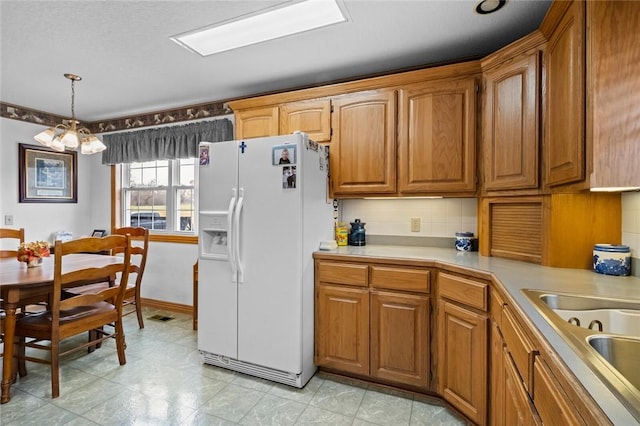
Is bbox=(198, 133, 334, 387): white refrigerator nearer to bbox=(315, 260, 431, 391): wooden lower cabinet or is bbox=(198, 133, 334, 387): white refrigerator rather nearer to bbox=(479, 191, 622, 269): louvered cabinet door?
bbox=(315, 260, 431, 391): wooden lower cabinet

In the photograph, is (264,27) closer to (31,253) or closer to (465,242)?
(465,242)

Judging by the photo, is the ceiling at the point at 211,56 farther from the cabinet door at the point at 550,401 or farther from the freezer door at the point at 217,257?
the cabinet door at the point at 550,401

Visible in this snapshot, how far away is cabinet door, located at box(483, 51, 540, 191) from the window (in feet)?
10.2

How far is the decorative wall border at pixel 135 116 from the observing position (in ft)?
11.4

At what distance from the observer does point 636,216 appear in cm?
153

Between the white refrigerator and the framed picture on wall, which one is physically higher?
the framed picture on wall

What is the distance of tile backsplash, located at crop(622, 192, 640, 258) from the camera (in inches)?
59.8

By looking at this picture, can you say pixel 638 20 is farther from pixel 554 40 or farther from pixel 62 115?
pixel 62 115

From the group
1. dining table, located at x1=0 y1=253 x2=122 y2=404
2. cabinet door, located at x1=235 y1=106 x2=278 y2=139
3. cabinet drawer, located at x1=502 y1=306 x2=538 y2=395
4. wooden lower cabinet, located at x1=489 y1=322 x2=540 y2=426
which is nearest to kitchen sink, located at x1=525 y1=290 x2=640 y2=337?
cabinet drawer, located at x1=502 y1=306 x2=538 y2=395

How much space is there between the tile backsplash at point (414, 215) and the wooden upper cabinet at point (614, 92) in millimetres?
1249

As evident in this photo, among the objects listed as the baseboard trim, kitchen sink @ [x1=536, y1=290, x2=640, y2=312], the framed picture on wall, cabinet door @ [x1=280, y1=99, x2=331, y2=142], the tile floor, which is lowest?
the tile floor

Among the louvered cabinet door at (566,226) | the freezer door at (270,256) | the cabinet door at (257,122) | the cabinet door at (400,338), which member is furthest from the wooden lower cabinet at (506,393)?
the cabinet door at (257,122)

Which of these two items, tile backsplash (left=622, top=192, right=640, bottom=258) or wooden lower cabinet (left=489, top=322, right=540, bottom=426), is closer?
wooden lower cabinet (left=489, top=322, right=540, bottom=426)

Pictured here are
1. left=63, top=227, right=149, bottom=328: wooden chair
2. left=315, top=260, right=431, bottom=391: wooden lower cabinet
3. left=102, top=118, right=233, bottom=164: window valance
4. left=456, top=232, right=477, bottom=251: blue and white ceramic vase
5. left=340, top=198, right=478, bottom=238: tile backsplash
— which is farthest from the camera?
left=102, top=118, right=233, bottom=164: window valance
